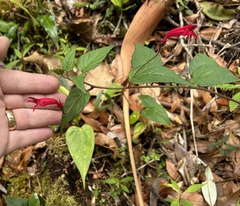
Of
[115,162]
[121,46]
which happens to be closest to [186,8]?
[121,46]

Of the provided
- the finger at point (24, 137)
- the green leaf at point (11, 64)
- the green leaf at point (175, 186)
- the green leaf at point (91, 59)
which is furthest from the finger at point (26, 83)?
the green leaf at point (175, 186)

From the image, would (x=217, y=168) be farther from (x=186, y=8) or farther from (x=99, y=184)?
(x=186, y=8)

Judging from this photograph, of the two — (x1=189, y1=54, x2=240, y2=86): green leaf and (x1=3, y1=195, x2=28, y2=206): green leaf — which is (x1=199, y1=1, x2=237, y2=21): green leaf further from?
(x1=3, y1=195, x2=28, y2=206): green leaf

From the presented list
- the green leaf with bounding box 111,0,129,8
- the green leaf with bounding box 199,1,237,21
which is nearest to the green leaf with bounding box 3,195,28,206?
the green leaf with bounding box 111,0,129,8

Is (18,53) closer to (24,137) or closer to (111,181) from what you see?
(24,137)

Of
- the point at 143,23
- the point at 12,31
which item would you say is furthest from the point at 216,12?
the point at 12,31

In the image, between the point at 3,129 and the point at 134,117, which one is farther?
the point at 134,117
